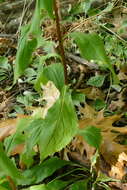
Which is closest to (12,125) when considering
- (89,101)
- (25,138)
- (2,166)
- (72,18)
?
(25,138)

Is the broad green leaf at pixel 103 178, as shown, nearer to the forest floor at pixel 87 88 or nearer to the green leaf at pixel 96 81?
the forest floor at pixel 87 88

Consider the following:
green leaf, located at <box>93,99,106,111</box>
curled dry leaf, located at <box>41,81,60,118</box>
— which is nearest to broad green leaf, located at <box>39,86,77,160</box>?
curled dry leaf, located at <box>41,81,60,118</box>

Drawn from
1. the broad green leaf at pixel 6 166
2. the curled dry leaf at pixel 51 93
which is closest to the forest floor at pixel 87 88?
the curled dry leaf at pixel 51 93

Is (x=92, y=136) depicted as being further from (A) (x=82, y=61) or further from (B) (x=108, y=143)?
(A) (x=82, y=61)

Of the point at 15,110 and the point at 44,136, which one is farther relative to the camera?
the point at 15,110

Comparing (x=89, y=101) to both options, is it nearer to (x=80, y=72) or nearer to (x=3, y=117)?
(x=80, y=72)

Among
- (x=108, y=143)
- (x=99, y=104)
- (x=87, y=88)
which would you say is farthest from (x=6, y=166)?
(x=87, y=88)
